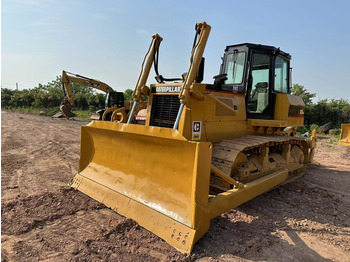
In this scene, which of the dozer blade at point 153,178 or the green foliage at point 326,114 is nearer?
the dozer blade at point 153,178

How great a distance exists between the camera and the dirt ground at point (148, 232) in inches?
113

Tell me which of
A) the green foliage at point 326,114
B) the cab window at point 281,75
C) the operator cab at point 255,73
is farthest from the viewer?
the green foliage at point 326,114

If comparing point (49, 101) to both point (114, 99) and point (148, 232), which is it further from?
point (148, 232)

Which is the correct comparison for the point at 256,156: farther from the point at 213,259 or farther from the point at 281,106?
the point at 213,259

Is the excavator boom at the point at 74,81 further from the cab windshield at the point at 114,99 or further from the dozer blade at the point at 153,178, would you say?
the dozer blade at the point at 153,178

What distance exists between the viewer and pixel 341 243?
3316 mm

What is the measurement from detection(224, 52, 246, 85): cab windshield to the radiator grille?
182 cm

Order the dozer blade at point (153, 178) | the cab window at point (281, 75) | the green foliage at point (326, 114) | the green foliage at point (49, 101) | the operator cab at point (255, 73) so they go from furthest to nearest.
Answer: the green foliage at point (49, 101)
the green foliage at point (326, 114)
the cab window at point (281, 75)
the operator cab at point (255, 73)
the dozer blade at point (153, 178)

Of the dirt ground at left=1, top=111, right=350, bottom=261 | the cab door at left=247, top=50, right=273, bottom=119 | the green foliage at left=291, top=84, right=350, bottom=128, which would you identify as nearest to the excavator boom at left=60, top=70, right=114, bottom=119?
the dirt ground at left=1, top=111, right=350, bottom=261

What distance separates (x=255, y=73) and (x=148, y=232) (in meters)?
4.05

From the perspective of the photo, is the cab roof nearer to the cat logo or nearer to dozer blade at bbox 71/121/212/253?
the cat logo

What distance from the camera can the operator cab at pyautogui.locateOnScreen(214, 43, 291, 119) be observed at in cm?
523

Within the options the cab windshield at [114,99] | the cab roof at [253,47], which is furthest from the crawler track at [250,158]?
the cab windshield at [114,99]

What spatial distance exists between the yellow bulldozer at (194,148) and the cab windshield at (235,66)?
22 millimetres
